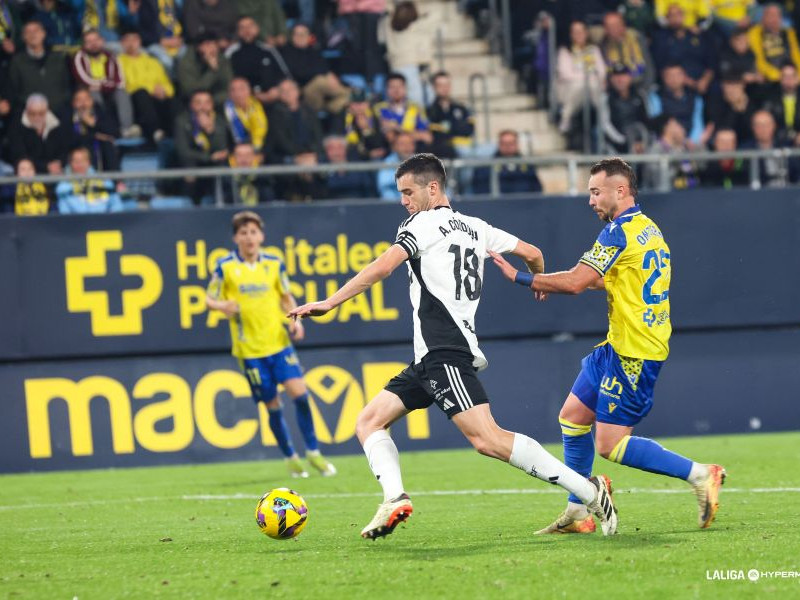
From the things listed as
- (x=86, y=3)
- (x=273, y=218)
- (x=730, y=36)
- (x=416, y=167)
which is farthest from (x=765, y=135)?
(x=416, y=167)

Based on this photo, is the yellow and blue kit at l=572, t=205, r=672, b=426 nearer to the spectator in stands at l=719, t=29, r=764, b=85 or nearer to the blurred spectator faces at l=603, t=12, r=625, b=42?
the blurred spectator faces at l=603, t=12, r=625, b=42

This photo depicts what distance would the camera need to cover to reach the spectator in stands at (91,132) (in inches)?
640

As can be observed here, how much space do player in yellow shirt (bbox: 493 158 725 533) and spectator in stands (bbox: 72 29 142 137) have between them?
32.6 feet

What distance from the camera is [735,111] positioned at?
1811 centimetres

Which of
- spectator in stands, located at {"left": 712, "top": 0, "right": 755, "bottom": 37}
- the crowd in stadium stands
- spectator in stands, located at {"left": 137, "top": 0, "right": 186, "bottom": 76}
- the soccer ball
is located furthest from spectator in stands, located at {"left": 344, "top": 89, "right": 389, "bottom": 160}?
the soccer ball

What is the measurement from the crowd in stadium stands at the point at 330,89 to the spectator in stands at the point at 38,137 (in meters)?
0.02

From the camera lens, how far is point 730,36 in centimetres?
1988

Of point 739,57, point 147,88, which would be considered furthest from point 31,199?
point 739,57

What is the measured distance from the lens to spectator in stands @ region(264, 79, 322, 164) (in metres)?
16.8

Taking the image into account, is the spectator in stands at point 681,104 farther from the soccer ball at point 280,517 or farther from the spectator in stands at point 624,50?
the soccer ball at point 280,517

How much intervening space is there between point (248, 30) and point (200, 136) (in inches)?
85.0

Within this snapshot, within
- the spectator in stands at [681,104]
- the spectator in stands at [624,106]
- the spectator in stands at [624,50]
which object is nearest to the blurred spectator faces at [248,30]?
the spectator in stands at [624,106]

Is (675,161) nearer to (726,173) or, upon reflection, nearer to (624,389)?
(726,173)

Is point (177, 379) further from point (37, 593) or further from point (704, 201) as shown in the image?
point (37, 593)
